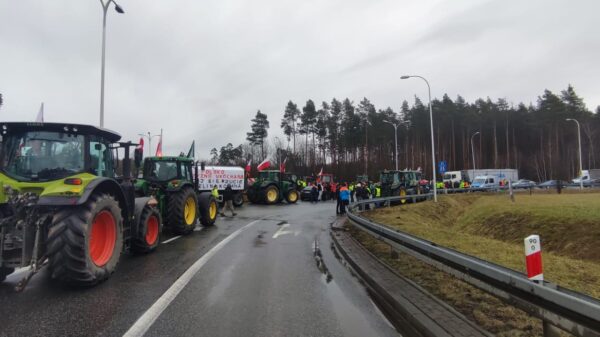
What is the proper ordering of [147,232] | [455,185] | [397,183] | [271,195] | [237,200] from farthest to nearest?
1. [455,185]
2. [397,183]
3. [271,195]
4. [237,200]
5. [147,232]

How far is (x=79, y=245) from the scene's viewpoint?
222 inches

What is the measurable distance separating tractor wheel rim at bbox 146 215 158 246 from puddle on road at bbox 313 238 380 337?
14.5ft

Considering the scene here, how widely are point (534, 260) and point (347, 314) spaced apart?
2323mm

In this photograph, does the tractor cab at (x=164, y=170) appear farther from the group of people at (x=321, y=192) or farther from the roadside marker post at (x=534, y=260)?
the group of people at (x=321, y=192)

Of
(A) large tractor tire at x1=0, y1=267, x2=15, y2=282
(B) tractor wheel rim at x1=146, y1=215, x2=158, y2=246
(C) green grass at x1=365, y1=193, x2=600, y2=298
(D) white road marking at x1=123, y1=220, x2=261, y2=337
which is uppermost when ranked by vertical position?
(B) tractor wheel rim at x1=146, y1=215, x2=158, y2=246

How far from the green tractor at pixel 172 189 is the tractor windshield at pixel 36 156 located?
216 inches

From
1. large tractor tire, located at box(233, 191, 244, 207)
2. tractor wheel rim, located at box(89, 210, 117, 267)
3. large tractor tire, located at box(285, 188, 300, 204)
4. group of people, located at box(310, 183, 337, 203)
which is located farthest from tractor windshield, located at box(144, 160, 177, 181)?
group of people, located at box(310, 183, 337, 203)

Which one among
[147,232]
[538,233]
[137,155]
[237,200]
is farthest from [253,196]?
[137,155]

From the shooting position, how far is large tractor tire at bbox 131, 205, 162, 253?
8.50 metres

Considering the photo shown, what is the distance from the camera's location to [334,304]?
5.40 metres

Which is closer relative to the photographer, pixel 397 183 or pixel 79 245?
pixel 79 245

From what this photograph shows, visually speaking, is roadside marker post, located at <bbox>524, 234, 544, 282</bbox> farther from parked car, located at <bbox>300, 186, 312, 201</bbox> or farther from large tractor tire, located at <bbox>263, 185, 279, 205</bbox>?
parked car, located at <bbox>300, 186, 312, 201</bbox>

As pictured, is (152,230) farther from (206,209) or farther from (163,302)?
(206,209)

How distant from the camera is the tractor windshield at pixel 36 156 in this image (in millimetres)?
6420
